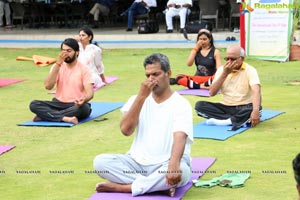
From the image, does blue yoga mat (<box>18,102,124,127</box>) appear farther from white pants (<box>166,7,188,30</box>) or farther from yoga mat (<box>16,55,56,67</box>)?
white pants (<box>166,7,188,30</box>)

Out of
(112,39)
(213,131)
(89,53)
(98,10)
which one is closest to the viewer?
(213,131)

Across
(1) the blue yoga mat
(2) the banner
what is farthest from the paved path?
(1) the blue yoga mat

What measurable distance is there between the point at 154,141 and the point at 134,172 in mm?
285

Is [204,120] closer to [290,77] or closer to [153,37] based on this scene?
[290,77]

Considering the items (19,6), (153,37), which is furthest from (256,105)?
(19,6)

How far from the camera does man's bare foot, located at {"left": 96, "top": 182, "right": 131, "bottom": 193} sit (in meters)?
4.91

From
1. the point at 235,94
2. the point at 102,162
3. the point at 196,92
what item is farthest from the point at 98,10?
the point at 102,162

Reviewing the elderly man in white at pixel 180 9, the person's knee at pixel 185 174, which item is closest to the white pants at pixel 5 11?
the elderly man in white at pixel 180 9

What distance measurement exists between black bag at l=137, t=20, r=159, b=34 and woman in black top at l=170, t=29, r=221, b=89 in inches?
256

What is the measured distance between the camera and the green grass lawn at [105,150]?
16.6ft

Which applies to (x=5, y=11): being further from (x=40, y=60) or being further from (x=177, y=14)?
(x=40, y=60)

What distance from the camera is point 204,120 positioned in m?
7.67

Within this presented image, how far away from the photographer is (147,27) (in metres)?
16.4

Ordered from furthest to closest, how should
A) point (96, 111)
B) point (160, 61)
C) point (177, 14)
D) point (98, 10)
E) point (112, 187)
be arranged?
point (98, 10) < point (177, 14) < point (96, 111) < point (112, 187) < point (160, 61)
